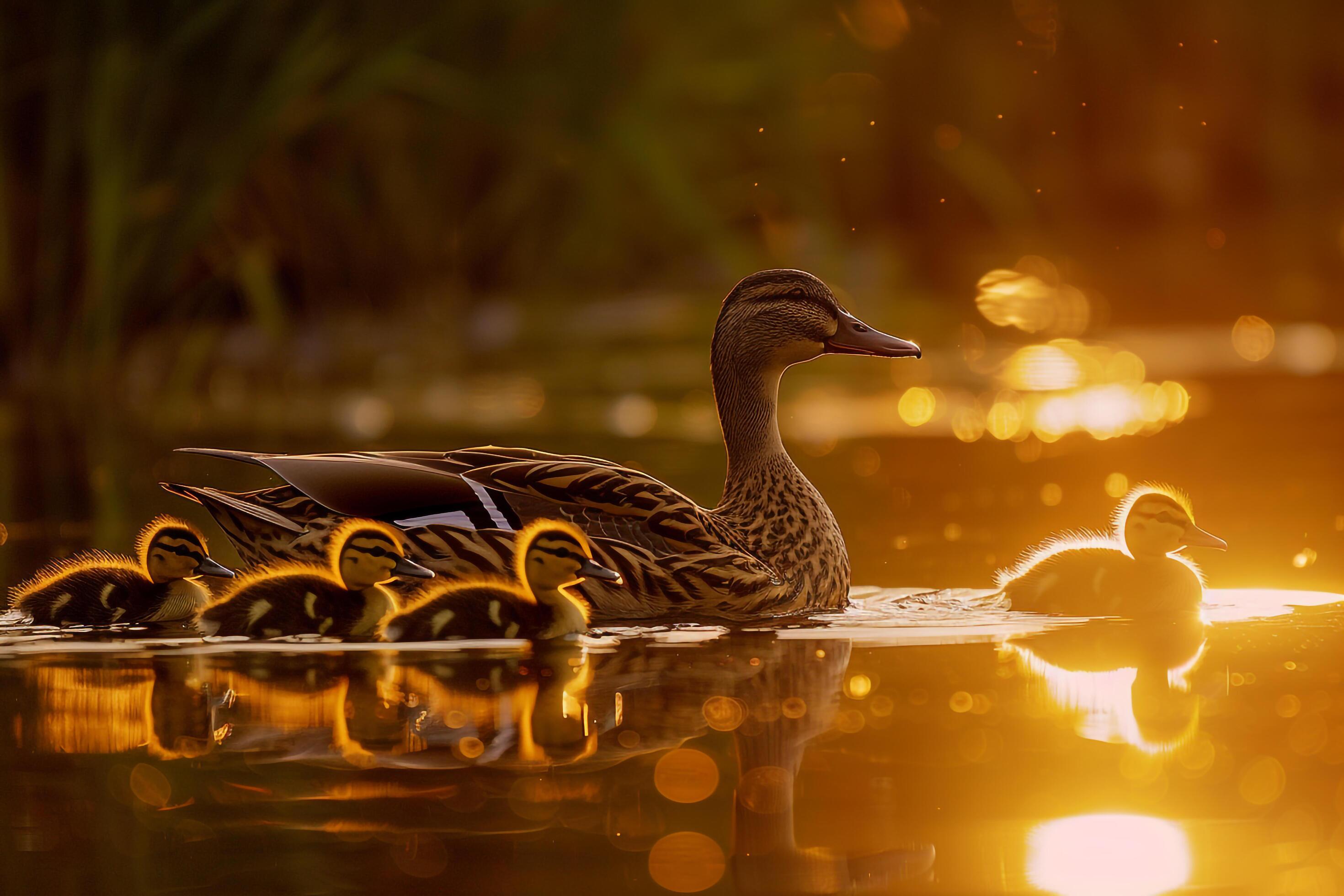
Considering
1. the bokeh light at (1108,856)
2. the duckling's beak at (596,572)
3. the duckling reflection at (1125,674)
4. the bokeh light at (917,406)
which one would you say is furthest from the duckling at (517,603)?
the bokeh light at (917,406)

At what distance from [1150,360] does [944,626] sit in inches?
354

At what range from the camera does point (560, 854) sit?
316 centimetres

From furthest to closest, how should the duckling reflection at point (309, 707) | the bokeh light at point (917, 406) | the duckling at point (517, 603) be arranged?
the bokeh light at point (917, 406)
the duckling at point (517, 603)
the duckling reflection at point (309, 707)

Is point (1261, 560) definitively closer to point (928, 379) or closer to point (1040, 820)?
point (1040, 820)

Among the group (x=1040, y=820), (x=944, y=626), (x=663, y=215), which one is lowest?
(x=1040, y=820)

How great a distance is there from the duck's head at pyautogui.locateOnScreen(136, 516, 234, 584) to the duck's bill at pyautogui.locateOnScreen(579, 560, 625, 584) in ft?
3.15

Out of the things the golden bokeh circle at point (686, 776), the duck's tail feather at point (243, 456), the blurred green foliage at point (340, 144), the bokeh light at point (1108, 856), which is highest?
the blurred green foliage at point (340, 144)

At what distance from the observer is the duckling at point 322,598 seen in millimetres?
5109

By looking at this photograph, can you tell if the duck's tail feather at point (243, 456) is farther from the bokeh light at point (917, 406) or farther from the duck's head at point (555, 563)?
the bokeh light at point (917, 406)

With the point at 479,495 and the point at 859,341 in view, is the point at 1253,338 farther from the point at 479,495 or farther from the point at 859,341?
the point at 479,495

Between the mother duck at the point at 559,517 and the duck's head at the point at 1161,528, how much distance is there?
816mm

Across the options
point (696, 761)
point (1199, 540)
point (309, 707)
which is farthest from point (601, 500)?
point (696, 761)

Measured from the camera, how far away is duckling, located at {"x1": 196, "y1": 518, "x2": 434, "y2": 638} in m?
5.11

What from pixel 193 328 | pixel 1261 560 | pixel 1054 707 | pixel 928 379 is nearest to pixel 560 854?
pixel 1054 707
